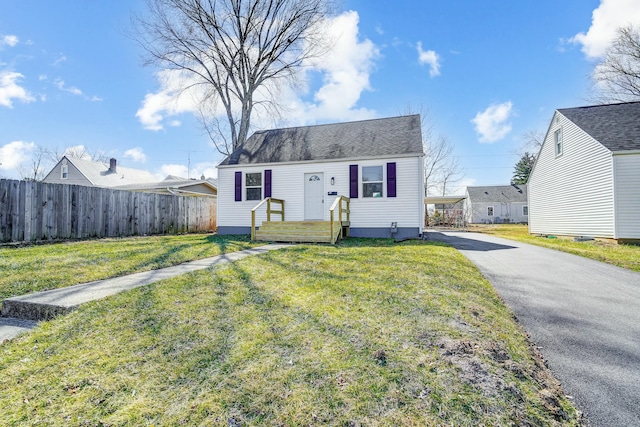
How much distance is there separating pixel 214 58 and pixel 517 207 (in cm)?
3757

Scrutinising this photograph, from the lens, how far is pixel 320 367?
1867 millimetres

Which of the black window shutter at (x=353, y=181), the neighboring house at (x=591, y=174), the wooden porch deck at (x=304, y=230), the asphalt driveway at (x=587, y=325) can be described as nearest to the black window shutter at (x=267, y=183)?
the wooden porch deck at (x=304, y=230)

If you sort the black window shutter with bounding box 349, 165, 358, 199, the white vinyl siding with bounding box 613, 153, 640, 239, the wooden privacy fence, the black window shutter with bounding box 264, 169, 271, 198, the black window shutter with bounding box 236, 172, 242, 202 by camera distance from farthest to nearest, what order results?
1. the black window shutter with bounding box 236, 172, 242, 202
2. the black window shutter with bounding box 264, 169, 271, 198
3. the black window shutter with bounding box 349, 165, 358, 199
4. the white vinyl siding with bounding box 613, 153, 640, 239
5. the wooden privacy fence

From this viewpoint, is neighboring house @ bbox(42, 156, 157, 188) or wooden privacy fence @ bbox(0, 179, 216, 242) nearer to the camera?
wooden privacy fence @ bbox(0, 179, 216, 242)

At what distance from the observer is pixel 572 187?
11.8m

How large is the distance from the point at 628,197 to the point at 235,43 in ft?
59.9

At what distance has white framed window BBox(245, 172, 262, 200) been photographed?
38.8 ft

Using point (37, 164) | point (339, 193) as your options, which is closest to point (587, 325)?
point (339, 193)

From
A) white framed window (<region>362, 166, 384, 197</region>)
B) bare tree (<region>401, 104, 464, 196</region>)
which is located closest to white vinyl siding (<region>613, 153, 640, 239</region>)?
white framed window (<region>362, 166, 384, 197</region>)

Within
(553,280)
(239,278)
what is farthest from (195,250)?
(553,280)

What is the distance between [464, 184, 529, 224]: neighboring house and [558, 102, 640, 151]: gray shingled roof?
84.2 ft

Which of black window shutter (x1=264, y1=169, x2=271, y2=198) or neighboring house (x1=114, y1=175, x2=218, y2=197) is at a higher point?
neighboring house (x1=114, y1=175, x2=218, y2=197)

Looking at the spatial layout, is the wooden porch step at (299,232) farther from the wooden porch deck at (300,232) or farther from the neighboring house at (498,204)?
the neighboring house at (498,204)

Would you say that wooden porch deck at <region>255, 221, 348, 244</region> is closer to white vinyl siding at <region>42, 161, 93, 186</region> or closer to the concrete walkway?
the concrete walkway
